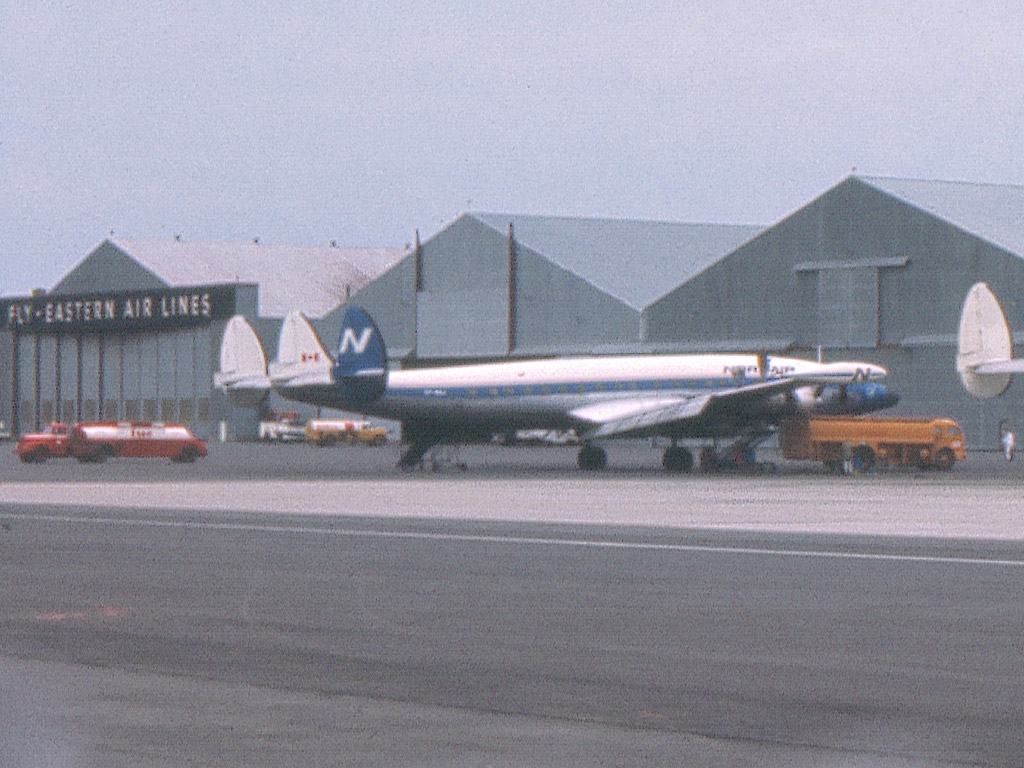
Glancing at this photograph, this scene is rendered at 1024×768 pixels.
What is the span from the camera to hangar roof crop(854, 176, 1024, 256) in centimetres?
8650

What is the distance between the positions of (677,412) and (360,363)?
37.0ft

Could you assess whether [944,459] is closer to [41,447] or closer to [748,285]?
[748,285]

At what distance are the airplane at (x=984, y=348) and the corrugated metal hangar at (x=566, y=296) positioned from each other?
87.4 ft

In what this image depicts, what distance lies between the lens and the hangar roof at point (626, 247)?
10388 centimetres

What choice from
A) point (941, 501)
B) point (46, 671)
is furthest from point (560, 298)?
point (46, 671)

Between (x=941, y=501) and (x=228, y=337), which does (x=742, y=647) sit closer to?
(x=941, y=501)

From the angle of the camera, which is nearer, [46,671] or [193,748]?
[193,748]

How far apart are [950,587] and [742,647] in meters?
5.88

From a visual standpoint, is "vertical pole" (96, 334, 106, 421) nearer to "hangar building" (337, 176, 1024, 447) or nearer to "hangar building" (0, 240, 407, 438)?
"hangar building" (0, 240, 407, 438)

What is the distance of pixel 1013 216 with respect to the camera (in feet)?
297

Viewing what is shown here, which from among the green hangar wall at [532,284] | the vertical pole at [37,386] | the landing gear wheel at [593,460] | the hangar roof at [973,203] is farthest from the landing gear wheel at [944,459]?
the vertical pole at [37,386]

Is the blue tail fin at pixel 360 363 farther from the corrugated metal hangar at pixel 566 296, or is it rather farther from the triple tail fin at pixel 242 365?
the corrugated metal hangar at pixel 566 296

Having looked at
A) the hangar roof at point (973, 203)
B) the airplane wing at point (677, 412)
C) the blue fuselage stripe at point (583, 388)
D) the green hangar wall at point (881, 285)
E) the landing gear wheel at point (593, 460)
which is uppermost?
the hangar roof at point (973, 203)

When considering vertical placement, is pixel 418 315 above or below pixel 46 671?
above
